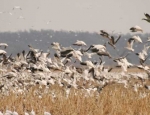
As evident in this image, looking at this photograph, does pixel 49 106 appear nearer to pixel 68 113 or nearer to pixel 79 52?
pixel 68 113

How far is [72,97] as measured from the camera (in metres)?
7.84

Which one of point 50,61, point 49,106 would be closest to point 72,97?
point 49,106

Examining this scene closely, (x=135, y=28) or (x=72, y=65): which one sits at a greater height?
(x=135, y=28)

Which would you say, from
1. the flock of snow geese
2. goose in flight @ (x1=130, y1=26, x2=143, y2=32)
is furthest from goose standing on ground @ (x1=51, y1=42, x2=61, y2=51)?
goose in flight @ (x1=130, y1=26, x2=143, y2=32)

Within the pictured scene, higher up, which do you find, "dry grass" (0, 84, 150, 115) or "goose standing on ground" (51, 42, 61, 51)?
"goose standing on ground" (51, 42, 61, 51)

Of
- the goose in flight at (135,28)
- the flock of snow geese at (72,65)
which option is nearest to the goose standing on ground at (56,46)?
the flock of snow geese at (72,65)

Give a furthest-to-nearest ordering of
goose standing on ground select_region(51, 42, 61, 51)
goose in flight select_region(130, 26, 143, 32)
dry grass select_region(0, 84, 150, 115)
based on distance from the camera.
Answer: goose standing on ground select_region(51, 42, 61, 51)
goose in flight select_region(130, 26, 143, 32)
dry grass select_region(0, 84, 150, 115)

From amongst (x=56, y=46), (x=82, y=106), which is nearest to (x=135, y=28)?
(x=82, y=106)

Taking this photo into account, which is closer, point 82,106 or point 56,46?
point 82,106

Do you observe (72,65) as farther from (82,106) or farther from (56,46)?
(82,106)

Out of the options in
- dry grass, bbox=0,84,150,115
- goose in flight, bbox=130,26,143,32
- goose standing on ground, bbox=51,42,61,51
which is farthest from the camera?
goose standing on ground, bbox=51,42,61,51

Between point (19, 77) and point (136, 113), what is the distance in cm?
684

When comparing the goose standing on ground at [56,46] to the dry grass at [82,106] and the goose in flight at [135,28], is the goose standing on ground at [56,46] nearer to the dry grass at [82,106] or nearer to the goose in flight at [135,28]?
the dry grass at [82,106]

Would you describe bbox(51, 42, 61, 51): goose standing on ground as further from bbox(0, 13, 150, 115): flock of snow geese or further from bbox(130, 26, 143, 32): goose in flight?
bbox(130, 26, 143, 32): goose in flight
